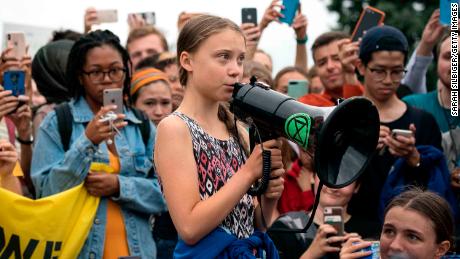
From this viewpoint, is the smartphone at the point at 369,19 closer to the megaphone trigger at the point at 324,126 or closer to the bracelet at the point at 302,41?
the bracelet at the point at 302,41

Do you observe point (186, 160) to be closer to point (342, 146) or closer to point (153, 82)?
point (342, 146)

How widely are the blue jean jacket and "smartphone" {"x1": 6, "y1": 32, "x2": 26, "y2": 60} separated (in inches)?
41.0

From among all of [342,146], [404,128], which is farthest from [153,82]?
[342,146]

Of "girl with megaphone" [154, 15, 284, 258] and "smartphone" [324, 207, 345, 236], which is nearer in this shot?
"girl with megaphone" [154, 15, 284, 258]

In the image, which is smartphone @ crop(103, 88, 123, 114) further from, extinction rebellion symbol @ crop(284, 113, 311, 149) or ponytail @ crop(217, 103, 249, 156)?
extinction rebellion symbol @ crop(284, 113, 311, 149)

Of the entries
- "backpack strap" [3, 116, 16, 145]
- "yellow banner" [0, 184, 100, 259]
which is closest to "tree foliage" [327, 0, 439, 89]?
"backpack strap" [3, 116, 16, 145]

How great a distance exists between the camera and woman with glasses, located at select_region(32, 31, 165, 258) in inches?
209

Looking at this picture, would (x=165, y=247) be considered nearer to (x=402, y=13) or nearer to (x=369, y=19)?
(x=369, y=19)

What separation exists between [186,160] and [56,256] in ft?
5.36

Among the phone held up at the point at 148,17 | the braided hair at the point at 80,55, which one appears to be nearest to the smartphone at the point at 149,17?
the phone held up at the point at 148,17

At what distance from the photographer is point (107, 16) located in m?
7.80

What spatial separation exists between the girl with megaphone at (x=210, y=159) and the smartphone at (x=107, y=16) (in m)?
3.68

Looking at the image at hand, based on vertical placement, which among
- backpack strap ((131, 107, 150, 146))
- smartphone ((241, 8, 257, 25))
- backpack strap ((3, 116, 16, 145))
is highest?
smartphone ((241, 8, 257, 25))

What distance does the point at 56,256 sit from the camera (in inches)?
205
